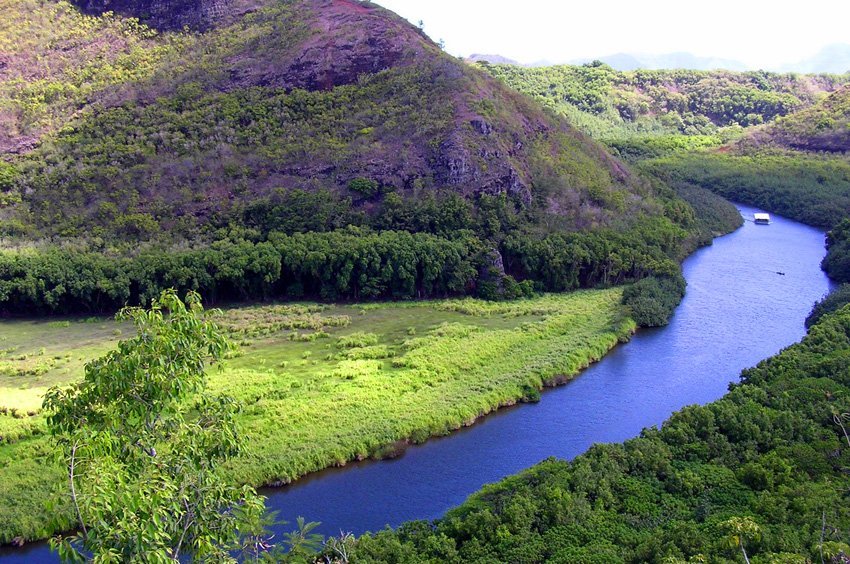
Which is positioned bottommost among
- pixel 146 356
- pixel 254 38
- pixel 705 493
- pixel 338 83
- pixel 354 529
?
pixel 354 529

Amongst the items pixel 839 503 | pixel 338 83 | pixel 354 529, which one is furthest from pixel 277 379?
pixel 338 83

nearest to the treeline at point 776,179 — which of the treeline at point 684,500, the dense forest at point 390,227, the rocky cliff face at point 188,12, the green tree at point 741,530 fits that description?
the dense forest at point 390,227

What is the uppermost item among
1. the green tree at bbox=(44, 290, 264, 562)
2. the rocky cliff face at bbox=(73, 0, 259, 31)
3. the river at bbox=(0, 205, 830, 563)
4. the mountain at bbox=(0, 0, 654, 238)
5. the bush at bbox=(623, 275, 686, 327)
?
the rocky cliff face at bbox=(73, 0, 259, 31)

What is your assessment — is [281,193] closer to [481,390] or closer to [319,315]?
[319,315]

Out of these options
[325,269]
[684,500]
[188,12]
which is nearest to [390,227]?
[325,269]

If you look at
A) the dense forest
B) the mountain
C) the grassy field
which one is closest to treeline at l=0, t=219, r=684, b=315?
the dense forest

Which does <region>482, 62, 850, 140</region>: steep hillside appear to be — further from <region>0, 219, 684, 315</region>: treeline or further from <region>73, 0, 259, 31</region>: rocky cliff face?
<region>0, 219, 684, 315</region>: treeline

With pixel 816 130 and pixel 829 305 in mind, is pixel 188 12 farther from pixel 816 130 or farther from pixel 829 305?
pixel 816 130
